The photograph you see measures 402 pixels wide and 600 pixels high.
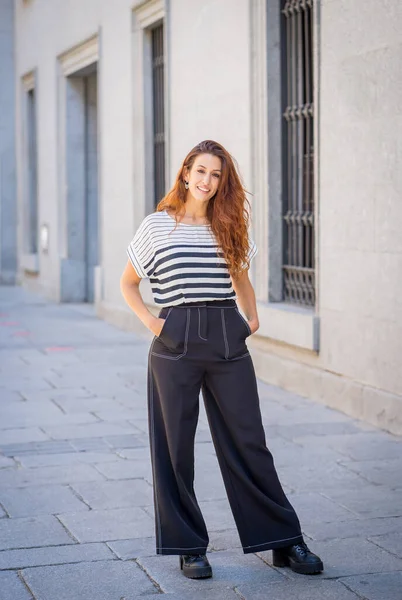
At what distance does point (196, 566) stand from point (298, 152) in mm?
5597

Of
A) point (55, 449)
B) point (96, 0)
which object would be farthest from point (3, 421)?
point (96, 0)

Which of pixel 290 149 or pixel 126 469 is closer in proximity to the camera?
pixel 126 469

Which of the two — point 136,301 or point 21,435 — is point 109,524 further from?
point 21,435

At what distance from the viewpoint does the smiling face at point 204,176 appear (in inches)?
180

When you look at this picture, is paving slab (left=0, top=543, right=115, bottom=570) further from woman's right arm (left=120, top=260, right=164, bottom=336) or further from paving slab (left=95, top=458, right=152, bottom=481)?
paving slab (left=95, top=458, right=152, bottom=481)

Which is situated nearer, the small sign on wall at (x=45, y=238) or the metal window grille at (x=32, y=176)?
the small sign on wall at (x=45, y=238)

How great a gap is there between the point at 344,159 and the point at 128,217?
6.45 meters

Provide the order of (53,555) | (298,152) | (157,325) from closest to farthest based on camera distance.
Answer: (157,325) → (53,555) → (298,152)

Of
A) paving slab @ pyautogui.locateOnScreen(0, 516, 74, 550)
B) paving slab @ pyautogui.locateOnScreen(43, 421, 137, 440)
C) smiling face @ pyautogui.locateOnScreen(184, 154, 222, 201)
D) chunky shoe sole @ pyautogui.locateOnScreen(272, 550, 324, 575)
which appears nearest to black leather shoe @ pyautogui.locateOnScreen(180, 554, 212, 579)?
chunky shoe sole @ pyautogui.locateOnScreen(272, 550, 324, 575)

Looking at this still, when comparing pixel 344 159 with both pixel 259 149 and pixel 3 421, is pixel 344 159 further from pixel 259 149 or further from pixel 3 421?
pixel 3 421

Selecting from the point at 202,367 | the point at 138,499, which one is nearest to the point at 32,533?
the point at 138,499

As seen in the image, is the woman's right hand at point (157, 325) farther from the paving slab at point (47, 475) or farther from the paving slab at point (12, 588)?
the paving slab at point (47, 475)

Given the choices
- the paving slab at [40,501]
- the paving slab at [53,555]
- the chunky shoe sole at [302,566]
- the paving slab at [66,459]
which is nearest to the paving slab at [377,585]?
the chunky shoe sole at [302,566]

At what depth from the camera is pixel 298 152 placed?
9.65m
